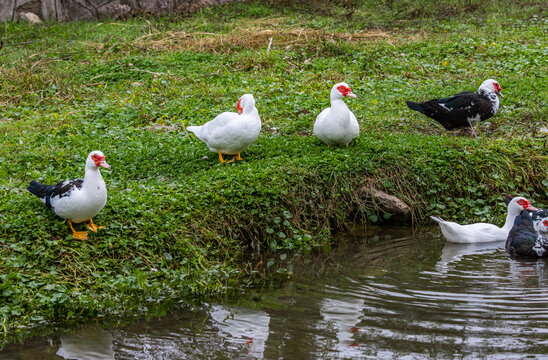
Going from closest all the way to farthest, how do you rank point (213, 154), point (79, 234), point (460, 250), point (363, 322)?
point (363, 322)
point (79, 234)
point (460, 250)
point (213, 154)

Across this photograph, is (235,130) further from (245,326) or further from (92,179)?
(245,326)

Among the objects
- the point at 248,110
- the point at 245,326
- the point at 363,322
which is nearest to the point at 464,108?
the point at 248,110

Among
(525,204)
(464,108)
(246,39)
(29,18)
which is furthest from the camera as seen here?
(29,18)

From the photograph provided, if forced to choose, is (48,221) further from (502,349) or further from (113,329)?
(502,349)

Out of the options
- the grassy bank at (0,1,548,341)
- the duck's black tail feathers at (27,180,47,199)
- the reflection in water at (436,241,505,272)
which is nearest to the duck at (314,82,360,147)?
the grassy bank at (0,1,548,341)

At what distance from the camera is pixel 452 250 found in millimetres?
7078

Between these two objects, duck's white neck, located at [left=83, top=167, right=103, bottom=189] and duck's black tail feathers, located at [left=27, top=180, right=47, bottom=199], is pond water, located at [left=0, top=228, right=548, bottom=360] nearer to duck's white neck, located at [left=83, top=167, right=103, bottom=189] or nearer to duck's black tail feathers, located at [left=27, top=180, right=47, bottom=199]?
duck's white neck, located at [left=83, top=167, right=103, bottom=189]

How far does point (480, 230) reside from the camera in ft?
23.7

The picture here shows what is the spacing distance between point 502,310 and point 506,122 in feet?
15.8

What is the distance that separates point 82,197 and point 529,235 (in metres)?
4.29

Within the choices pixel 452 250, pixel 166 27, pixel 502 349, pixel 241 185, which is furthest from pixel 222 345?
pixel 166 27

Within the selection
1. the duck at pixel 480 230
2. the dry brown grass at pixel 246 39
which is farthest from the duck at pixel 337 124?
the dry brown grass at pixel 246 39

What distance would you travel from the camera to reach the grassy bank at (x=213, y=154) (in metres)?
6.01

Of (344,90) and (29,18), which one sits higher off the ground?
(29,18)
